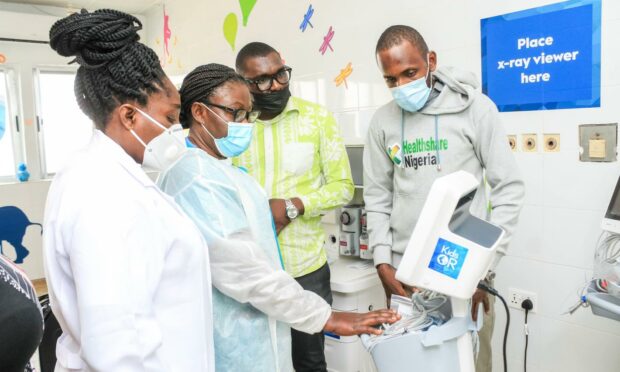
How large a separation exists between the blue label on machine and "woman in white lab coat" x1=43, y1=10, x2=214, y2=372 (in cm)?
47

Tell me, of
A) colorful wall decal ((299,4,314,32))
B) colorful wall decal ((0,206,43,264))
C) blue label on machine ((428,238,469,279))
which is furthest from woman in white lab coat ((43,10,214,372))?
colorful wall decal ((0,206,43,264))

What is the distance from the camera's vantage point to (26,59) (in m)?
4.63

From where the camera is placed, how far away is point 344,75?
2.75 metres

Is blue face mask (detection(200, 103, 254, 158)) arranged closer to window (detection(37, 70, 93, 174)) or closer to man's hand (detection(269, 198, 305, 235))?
man's hand (detection(269, 198, 305, 235))

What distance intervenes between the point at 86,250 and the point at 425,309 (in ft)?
2.40

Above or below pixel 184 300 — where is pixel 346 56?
above

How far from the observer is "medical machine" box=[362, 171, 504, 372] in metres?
0.98

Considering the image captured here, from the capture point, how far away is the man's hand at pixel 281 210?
1.71 metres

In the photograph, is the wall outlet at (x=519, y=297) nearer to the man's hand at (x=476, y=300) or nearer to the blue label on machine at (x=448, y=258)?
the man's hand at (x=476, y=300)

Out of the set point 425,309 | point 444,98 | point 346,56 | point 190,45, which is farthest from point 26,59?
point 425,309

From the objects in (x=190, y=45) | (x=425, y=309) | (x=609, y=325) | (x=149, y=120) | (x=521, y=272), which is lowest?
(x=609, y=325)

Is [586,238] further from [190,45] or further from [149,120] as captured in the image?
[190,45]

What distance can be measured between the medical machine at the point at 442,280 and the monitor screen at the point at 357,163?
127 centimetres

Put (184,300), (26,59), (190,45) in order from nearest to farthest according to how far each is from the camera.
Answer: (184,300) → (190,45) → (26,59)
